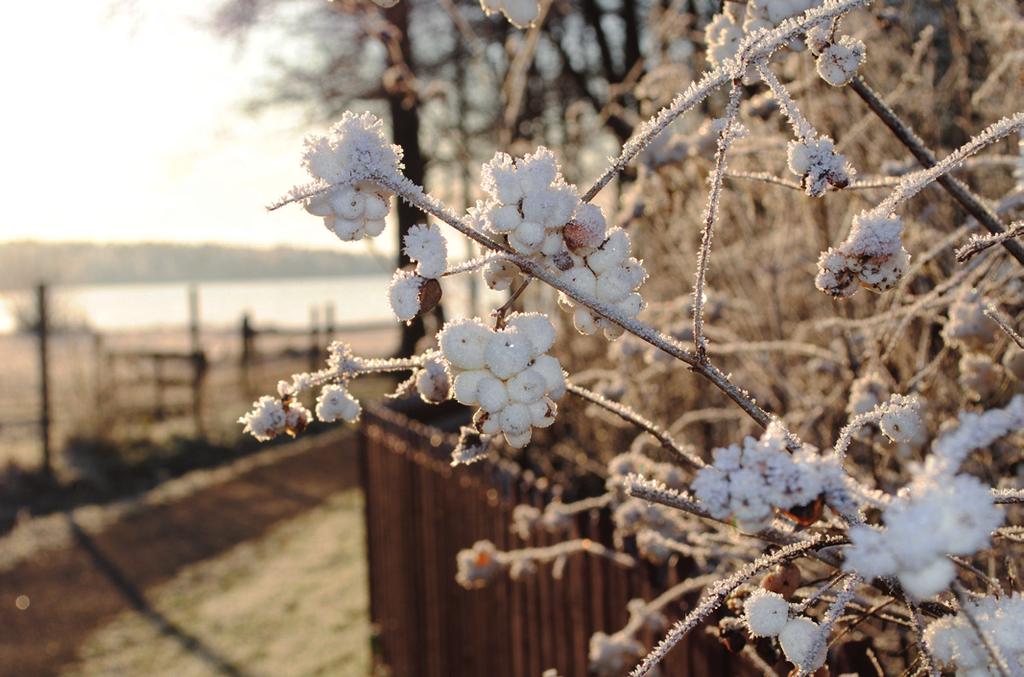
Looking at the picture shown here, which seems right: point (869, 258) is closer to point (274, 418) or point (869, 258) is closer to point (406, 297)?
point (406, 297)

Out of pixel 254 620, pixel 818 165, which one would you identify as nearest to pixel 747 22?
pixel 818 165

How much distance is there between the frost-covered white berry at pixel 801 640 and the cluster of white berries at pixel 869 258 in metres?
0.28

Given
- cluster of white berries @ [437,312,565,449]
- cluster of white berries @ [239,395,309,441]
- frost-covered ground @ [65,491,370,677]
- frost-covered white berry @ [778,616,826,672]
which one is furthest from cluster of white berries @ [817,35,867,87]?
frost-covered ground @ [65,491,370,677]

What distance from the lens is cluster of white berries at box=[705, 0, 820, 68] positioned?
101 centimetres

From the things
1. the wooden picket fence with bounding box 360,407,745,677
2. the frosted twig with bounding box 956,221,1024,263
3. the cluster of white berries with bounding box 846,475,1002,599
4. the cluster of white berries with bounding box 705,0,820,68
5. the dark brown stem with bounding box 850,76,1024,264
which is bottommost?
the wooden picket fence with bounding box 360,407,745,677

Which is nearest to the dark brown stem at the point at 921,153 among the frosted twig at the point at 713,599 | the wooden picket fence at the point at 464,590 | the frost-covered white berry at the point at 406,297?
the frosted twig at the point at 713,599

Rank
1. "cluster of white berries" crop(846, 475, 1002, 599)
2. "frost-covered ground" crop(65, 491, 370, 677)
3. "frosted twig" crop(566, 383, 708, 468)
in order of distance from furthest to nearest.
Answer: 1. "frost-covered ground" crop(65, 491, 370, 677)
2. "frosted twig" crop(566, 383, 708, 468)
3. "cluster of white berries" crop(846, 475, 1002, 599)

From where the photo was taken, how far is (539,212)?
706 mm

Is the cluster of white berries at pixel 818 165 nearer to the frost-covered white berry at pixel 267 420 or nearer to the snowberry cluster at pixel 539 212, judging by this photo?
the snowberry cluster at pixel 539 212

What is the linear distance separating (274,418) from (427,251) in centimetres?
32

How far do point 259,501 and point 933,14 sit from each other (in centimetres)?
655

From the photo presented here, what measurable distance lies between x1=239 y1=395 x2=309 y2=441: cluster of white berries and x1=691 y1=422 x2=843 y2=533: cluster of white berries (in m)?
0.53

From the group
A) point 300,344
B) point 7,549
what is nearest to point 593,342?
point 7,549

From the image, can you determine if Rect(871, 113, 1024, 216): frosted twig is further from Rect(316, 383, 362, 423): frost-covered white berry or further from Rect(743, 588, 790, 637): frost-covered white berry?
Rect(316, 383, 362, 423): frost-covered white berry
